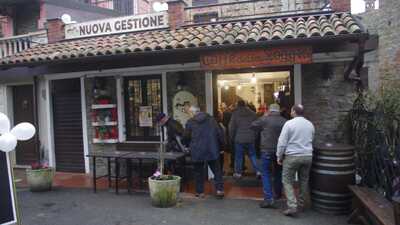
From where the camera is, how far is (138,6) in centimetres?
1662

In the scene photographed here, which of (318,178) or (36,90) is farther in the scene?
(36,90)

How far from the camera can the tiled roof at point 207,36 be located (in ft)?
19.3

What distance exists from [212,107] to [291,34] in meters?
2.49

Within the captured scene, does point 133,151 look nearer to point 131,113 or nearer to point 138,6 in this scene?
point 131,113

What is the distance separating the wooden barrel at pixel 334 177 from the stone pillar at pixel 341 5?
334 cm

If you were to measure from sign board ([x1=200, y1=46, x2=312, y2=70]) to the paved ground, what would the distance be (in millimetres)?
2489

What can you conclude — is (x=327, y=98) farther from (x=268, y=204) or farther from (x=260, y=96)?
(x=260, y=96)

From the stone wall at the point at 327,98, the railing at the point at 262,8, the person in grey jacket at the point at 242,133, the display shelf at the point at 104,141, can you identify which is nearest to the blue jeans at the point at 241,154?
the person in grey jacket at the point at 242,133

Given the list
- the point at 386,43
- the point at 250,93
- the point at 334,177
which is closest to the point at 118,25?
the point at 250,93

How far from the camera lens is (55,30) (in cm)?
923

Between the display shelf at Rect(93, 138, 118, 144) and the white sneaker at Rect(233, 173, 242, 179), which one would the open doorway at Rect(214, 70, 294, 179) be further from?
the display shelf at Rect(93, 138, 118, 144)

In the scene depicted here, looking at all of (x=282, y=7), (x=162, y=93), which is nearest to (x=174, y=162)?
(x=162, y=93)

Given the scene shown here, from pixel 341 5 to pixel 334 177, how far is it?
392 cm

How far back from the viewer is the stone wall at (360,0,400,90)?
12312 mm
